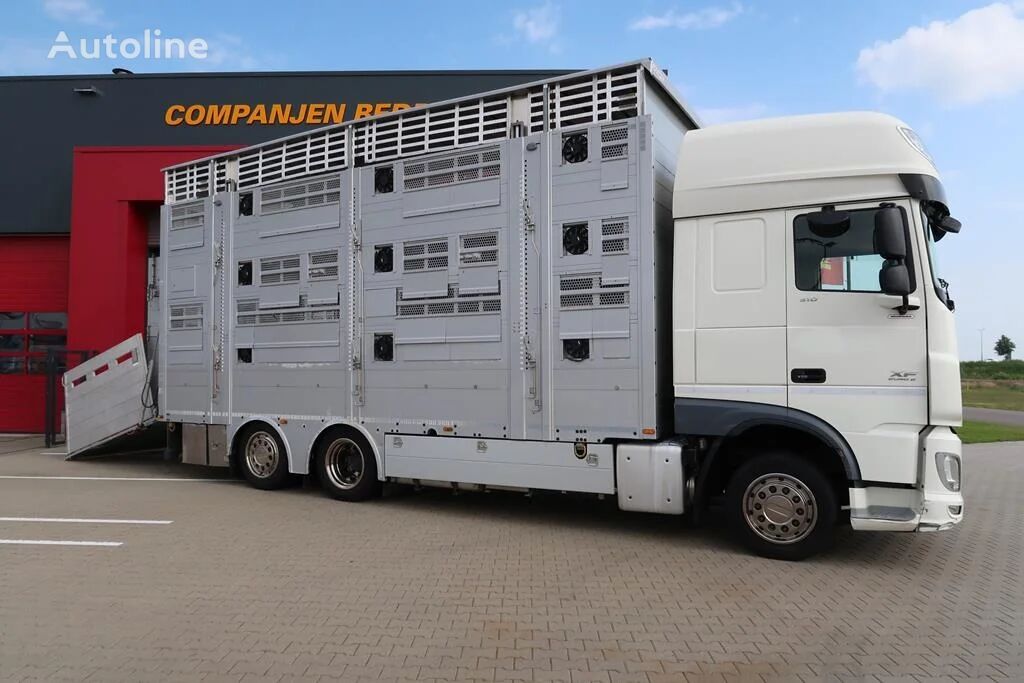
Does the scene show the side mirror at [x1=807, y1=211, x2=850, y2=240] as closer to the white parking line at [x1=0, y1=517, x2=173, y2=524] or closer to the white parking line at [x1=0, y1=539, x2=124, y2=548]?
the white parking line at [x1=0, y1=539, x2=124, y2=548]

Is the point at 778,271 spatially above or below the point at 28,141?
below

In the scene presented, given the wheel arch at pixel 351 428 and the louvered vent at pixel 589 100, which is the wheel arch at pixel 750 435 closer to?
the louvered vent at pixel 589 100

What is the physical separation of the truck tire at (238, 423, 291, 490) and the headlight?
659 cm

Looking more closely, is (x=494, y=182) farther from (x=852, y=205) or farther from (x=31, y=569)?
(x=31, y=569)

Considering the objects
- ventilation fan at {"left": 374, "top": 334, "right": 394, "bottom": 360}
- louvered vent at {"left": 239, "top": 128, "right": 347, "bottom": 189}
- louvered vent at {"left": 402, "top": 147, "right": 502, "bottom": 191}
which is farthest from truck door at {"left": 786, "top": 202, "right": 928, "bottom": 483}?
louvered vent at {"left": 239, "top": 128, "right": 347, "bottom": 189}

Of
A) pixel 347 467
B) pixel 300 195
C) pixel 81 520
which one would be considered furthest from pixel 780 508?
pixel 81 520

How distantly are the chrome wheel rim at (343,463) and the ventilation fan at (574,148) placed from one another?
3905 millimetres

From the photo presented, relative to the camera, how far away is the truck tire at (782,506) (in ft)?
18.4

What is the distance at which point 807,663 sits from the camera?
384cm

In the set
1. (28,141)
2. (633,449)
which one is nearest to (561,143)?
(633,449)

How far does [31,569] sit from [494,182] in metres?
5.03

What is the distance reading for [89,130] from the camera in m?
15.6

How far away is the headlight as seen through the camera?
522 centimetres

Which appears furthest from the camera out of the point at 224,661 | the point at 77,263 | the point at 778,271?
the point at 77,263
